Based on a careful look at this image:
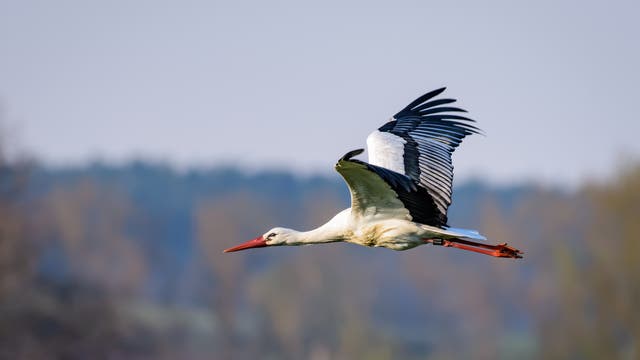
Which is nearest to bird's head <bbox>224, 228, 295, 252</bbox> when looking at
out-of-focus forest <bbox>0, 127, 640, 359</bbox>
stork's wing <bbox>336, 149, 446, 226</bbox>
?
stork's wing <bbox>336, 149, 446, 226</bbox>

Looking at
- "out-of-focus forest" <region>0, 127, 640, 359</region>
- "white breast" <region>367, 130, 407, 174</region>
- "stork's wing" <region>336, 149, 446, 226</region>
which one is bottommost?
"out-of-focus forest" <region>0, 127, 640, 359</region>

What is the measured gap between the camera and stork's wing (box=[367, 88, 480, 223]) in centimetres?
1084

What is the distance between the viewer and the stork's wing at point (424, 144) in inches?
427

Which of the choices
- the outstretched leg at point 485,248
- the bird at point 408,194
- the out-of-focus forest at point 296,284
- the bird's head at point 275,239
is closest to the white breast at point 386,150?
the bird at point 408,194

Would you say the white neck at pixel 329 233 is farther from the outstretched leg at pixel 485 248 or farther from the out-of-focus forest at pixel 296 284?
the out-of-focus forest at pixel 296 284

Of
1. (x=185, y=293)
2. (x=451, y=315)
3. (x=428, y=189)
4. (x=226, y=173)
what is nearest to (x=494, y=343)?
(x=451, y=315)

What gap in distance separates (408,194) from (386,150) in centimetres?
59

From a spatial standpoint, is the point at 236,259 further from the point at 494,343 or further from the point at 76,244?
the point at 494,343

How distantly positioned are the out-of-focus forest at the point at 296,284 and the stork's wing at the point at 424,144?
16871mm

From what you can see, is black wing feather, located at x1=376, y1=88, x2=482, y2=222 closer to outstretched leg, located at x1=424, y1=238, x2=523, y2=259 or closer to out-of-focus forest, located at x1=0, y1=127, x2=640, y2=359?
outstretched leg, located at x1=424, y1=238, x2=523, y2=259

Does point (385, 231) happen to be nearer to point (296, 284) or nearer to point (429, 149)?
Result: point (429, 149)

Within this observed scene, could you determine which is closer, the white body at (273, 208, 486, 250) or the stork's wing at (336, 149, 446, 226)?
the stork's wing at (336, 149, 446, 226)

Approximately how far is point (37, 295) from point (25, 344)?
1438 millimetres

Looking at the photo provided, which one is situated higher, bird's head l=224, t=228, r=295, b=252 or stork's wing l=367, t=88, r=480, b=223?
stork's wing l=367, t=88, r=480, b=223
